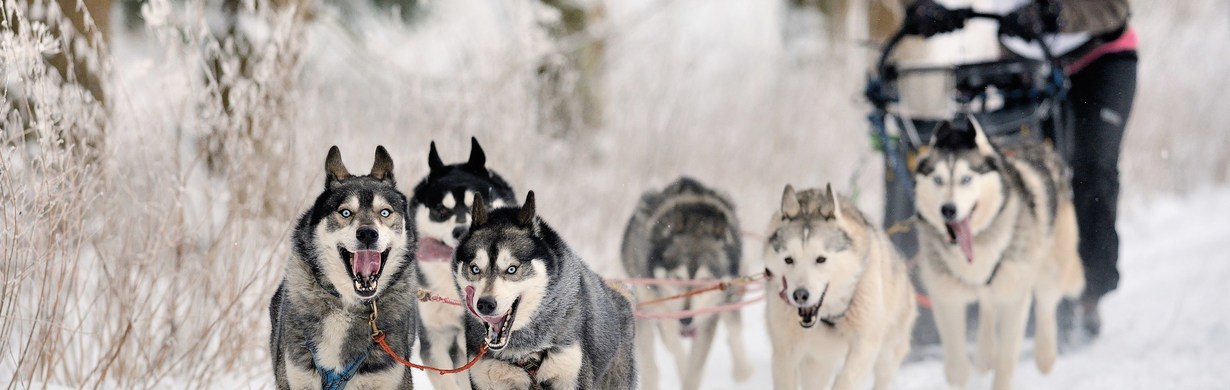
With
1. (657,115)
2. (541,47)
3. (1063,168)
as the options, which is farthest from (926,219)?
(657,115)

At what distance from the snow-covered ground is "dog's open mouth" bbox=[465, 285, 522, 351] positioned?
2288 mm

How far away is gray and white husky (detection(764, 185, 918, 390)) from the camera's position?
3344 mm

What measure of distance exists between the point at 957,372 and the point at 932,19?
1.37m

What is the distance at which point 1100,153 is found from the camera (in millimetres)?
4707

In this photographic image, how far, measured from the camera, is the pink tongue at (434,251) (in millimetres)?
3408

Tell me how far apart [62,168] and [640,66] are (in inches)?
232

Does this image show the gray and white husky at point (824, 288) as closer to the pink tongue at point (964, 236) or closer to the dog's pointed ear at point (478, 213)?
the pink tongue at point (964, 236)

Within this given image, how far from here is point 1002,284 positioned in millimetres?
4145

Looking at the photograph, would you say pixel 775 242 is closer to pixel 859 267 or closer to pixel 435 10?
pixel 859 267

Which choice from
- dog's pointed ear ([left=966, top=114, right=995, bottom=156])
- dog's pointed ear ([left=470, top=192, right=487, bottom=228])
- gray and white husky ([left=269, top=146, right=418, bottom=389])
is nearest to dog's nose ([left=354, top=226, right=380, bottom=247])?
gray and white husky ([left=269, top=146, right=418, bottom=389])

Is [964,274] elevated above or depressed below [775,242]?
below

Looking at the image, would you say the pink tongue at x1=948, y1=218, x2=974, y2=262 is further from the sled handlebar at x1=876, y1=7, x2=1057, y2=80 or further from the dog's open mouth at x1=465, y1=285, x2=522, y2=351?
the dog's open mouth at x1=465, y1=285, x2=522, y2=351

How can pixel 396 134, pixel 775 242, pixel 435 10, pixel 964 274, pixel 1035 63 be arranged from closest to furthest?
pixel 775 242, pixel 964 274, pixel 1035 63, pixel 396 134, pixel 435 10

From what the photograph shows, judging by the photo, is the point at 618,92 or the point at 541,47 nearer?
the point at 541,47
